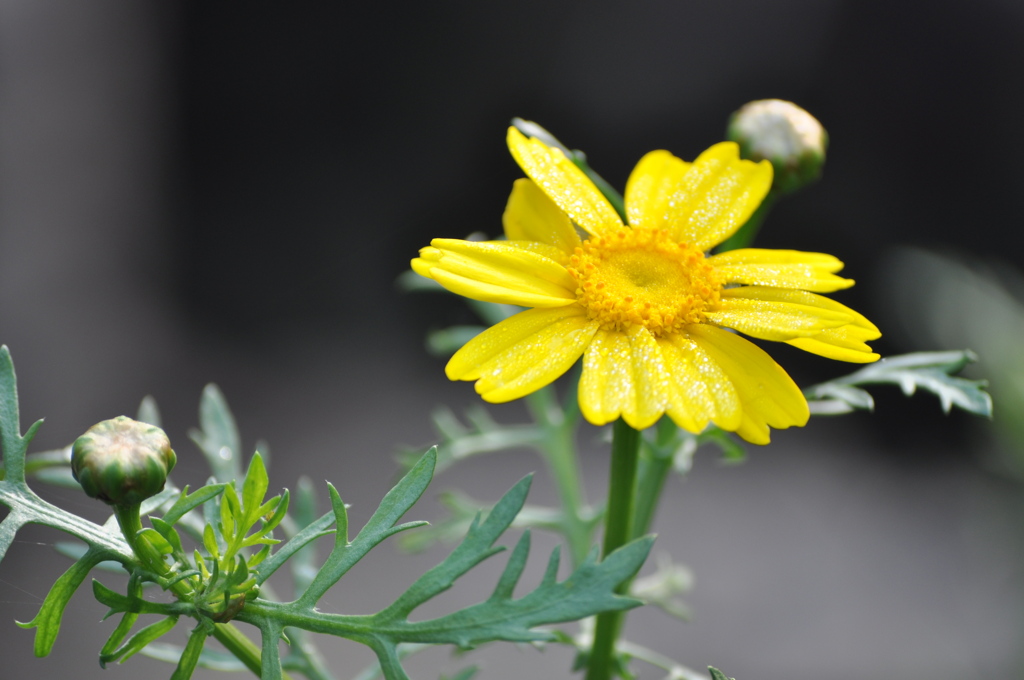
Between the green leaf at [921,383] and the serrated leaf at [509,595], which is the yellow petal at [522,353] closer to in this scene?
the serrated leaf at [509,595]

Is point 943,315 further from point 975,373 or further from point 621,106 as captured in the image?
point 621,106

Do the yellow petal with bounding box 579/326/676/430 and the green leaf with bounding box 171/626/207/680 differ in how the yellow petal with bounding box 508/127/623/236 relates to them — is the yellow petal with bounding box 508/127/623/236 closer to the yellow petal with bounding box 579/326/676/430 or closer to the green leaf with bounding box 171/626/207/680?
the yellow petal with bounding box 579/326/676/430

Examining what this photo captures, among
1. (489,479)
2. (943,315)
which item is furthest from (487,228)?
(943,315)

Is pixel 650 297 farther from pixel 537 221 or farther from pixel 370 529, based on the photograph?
pixel 370 529

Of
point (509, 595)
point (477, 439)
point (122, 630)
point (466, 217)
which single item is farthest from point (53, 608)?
point (466, 217)

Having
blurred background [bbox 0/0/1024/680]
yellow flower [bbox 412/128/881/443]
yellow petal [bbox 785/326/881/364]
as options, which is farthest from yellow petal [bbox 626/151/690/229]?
blurred background [bbox 0/0/1024/680]

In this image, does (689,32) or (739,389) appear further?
(689,32)
